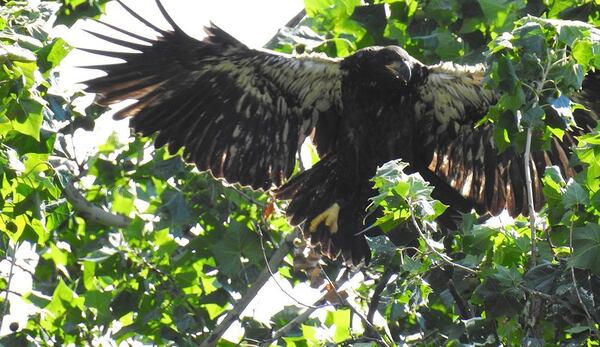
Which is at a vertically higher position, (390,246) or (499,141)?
(499,141)

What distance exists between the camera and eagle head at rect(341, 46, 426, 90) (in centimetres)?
634

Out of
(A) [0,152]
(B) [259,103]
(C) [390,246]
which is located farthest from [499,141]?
(B) [259,103]

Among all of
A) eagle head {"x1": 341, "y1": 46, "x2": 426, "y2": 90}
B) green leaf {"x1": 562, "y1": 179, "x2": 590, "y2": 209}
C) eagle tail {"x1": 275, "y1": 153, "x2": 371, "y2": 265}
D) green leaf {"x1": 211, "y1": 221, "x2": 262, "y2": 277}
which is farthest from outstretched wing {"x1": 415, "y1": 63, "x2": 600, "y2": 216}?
green leaf {"x1": 562, "y1": 179, "x2": 590, "y2": 209}

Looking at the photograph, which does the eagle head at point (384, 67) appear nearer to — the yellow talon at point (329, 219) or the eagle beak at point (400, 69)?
the eagle beak at point (400, 69)

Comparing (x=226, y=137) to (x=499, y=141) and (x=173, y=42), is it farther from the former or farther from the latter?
(x=499, y=141)

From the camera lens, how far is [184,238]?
7.04m

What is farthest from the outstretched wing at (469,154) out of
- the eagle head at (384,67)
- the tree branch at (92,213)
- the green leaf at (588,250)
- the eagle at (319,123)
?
the green leaf at (588,250)

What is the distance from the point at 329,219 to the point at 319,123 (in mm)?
601

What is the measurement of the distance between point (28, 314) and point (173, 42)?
Result: 5.62ft

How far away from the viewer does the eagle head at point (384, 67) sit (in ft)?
20.8

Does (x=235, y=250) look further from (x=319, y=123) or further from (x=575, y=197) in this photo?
(x=575, y=197)

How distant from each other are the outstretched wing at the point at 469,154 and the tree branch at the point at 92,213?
5.84 ft

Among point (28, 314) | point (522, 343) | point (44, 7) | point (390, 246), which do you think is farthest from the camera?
point (28, 314)

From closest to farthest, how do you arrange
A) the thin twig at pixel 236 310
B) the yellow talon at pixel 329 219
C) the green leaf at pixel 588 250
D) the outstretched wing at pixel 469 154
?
the green leaf at pixel 588 250 < the thin twig at pixel 236 310 < the outstretched wing at pixel 469 154 < the yellow talon at pixel 329 219
